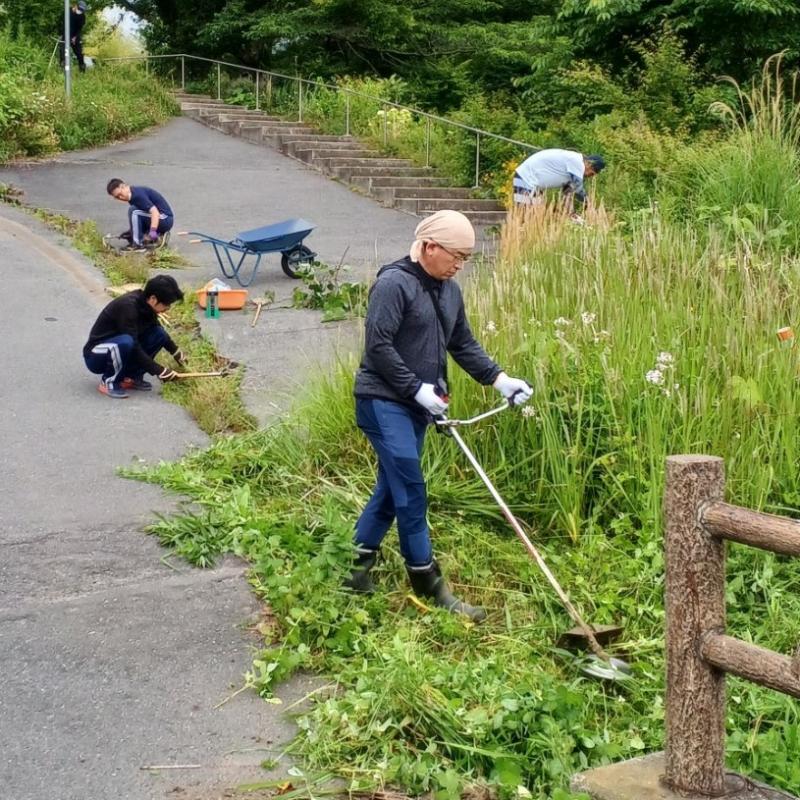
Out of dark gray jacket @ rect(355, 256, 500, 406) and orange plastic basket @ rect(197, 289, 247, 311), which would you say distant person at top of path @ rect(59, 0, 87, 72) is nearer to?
orange plastic basket @ rect(197, 289, 247, 311)

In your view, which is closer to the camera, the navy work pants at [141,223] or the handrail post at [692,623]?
the handrail post at [692,623]

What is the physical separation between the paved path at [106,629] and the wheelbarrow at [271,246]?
371cm

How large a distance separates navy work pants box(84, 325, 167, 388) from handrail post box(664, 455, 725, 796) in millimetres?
5912

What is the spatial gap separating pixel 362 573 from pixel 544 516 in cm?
115

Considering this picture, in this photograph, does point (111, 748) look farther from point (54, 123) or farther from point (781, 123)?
point (54, 123)

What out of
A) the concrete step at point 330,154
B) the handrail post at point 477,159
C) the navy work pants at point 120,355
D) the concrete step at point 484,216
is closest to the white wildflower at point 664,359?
the navy work pants at point 120,355

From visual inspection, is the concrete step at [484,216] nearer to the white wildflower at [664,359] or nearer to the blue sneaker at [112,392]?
the blue sneaker at [112,392]

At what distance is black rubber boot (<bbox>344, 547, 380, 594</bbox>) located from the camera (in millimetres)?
5371

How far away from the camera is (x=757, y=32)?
16750 millimetres

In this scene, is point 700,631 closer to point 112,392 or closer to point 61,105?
point 112,392

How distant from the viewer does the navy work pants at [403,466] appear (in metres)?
5.05

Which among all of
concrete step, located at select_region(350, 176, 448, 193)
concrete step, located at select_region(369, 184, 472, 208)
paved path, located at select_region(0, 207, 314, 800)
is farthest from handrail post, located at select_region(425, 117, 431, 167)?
paved path, located at select_region(0, 207, 314, 800)

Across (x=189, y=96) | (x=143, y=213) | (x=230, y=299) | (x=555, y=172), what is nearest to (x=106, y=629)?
(x=230, y=299)

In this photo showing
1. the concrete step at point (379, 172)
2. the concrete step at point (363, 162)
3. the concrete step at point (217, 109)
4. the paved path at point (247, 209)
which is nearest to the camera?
the paved path at point (247, 209)
